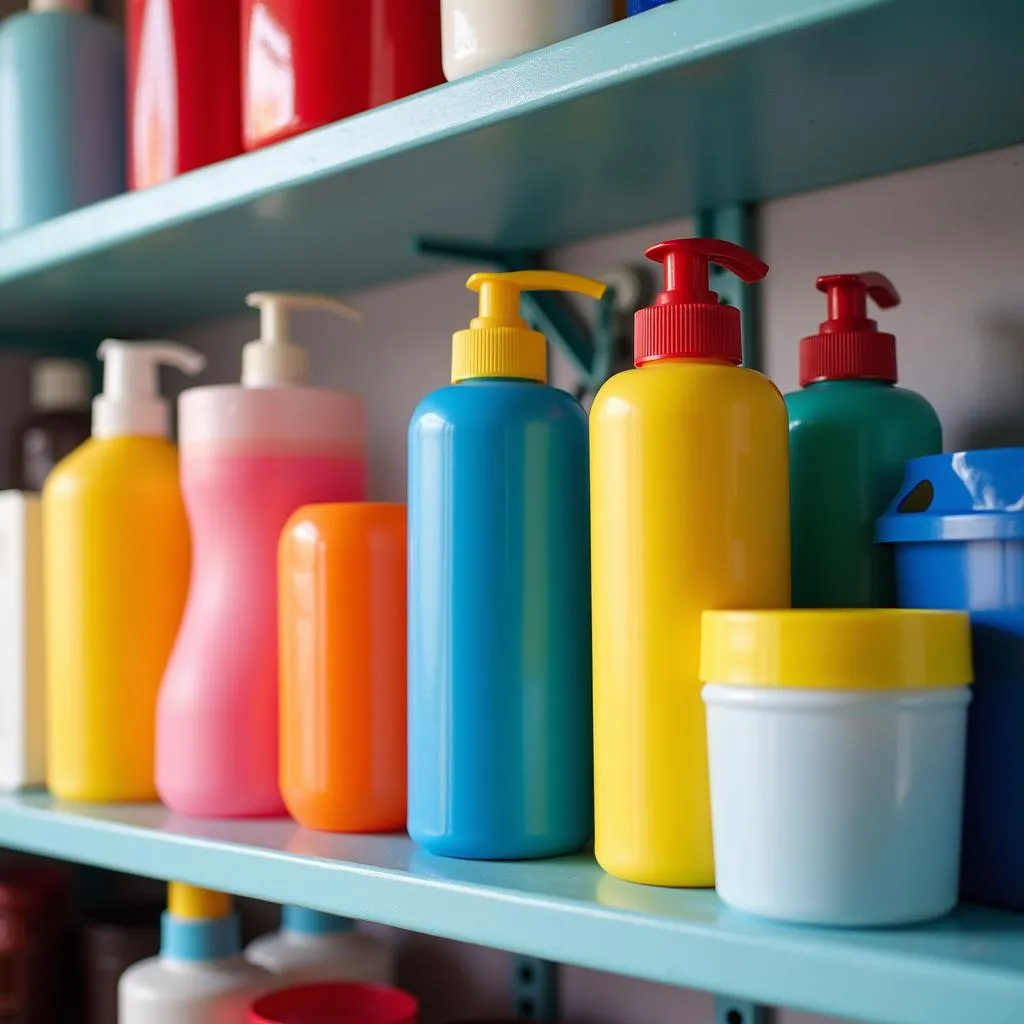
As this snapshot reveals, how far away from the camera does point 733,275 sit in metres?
0.67

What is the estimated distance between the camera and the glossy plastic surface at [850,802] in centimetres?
42

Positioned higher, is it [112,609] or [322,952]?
[112,609]

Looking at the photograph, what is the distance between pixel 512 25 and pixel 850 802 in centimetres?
33

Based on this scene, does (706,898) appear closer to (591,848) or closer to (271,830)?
(591,848)

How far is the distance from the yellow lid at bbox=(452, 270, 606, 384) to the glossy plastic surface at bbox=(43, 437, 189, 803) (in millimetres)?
260

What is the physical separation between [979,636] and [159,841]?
39cm

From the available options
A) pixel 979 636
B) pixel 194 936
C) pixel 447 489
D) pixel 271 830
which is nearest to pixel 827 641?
pixel 979 636

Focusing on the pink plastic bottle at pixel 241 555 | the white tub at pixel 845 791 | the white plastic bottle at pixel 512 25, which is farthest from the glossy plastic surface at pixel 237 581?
Result: the white tub at pixel 845 791

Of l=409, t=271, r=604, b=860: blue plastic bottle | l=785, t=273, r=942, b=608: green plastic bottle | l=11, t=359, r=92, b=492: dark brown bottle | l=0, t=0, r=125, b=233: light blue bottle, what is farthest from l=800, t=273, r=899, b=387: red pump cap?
l=11, t=359, r=92, b=492: dark brown bottle

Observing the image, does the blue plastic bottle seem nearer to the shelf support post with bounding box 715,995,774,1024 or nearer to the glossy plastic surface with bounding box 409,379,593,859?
the glossy plastic surface with bounding box 409,379,593,859

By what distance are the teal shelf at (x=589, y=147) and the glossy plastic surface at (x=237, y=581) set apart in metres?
0.10

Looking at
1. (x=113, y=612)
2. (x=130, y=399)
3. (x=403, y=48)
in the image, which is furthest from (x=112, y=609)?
(x=403, y=48)

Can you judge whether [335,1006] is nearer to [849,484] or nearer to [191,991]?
[191,991]

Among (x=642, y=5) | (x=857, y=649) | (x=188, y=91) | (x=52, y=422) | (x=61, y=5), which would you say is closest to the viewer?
(x=857, y=649)
